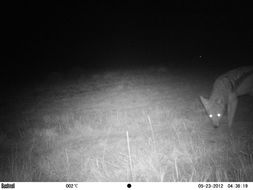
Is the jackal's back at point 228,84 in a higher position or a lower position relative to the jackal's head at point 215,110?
higher

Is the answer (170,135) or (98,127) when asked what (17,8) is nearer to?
(98,127)

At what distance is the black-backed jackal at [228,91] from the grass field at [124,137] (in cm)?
39

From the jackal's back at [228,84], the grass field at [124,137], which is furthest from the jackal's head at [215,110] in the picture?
the grass field at [124,137]

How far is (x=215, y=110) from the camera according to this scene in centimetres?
613

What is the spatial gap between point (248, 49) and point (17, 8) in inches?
896

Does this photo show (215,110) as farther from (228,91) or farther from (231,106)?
(228,91)

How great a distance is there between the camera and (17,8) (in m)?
25.5

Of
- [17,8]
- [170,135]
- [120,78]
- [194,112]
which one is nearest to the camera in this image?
[170,135]

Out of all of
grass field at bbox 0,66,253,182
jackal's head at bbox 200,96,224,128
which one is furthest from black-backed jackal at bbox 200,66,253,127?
grass field at bbox 0,66,253,182

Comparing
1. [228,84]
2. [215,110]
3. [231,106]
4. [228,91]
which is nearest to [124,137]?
[215,110]

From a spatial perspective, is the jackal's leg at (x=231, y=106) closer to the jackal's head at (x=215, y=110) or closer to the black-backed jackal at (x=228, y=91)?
the black-backed jackal at (x=228, y=91)

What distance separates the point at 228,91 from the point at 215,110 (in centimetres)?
72

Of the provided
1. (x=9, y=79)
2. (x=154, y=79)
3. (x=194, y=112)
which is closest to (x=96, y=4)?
(x=9, y=79)

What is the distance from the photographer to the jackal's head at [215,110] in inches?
232
